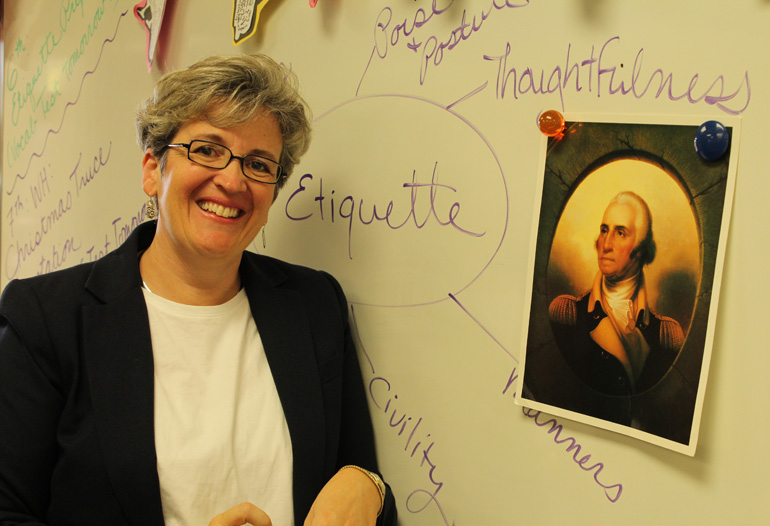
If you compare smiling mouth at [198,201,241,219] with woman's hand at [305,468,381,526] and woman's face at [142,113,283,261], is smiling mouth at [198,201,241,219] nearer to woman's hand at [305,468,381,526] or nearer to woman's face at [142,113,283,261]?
woman's face at [142,113,283,261]

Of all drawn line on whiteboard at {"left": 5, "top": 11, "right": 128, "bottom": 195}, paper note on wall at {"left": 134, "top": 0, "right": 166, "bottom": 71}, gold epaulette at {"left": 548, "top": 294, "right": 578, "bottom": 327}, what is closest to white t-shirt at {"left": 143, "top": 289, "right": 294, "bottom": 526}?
gold epaulette at {"left": 548, "top": 294, "right": 578, "bottom": 327}

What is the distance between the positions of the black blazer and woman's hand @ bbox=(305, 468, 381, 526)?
3 cm

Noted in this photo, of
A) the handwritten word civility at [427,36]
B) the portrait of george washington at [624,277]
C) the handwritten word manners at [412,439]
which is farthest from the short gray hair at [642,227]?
the handwritten word manners at [412,439]

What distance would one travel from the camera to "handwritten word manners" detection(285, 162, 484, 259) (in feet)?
2.36

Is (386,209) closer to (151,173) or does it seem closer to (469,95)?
(469,95)

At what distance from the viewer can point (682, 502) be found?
0.54 metres

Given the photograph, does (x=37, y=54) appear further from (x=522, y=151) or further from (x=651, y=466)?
(x=651, y=466)

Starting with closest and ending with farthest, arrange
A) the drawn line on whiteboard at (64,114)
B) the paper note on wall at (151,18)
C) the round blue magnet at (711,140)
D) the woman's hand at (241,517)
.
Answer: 1. the round blue magnet at (711,140)
2. the woman's hand at (241,517)
3. the paper note on wall at (151,18)
4. the drawn line on whiteboard at (64,114)

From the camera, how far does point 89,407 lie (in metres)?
0.69

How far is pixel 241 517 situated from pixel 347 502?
14cm

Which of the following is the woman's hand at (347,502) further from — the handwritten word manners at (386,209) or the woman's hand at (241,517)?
the handwritten word manners at (386,209)

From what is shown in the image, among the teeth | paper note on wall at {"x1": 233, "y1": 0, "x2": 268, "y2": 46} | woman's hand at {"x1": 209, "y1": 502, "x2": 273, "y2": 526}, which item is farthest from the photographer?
paper note on wall at {"x1": 233, "y1": 0, "x2": 268, "y2": 46}

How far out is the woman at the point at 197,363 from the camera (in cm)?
68

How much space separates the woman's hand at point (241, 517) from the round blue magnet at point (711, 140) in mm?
595
